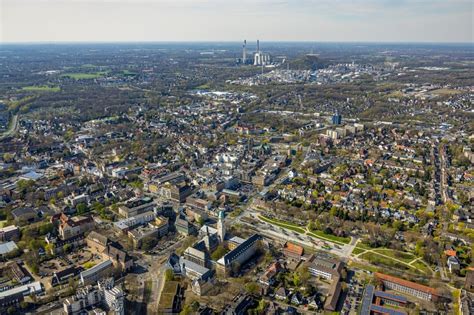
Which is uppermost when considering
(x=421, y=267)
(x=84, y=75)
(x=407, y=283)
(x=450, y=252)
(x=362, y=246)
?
(x=84, y=75)

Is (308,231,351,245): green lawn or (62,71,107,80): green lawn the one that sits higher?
(62,71,107,80): green lawn

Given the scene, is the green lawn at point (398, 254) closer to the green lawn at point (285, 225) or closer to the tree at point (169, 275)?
the green lawn at point (285, 225)

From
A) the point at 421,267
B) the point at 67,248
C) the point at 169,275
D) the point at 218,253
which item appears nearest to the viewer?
the point at 169,275

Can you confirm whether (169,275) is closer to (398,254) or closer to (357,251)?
(357,251)

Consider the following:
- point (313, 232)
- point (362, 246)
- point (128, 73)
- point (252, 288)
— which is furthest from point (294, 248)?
point (128, 73)

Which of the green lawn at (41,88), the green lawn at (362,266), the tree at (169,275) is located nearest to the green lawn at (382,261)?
the green lawn at (362,266)

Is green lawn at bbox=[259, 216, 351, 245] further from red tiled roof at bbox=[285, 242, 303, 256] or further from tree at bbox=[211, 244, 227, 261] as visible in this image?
tree at bbox=[211, 244, 227, 261]

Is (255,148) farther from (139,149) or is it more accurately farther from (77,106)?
(77,106)

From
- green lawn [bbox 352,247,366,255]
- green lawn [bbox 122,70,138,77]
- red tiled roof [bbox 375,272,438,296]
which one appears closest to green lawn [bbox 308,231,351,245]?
green lawn [bbox 352,247,366,255]

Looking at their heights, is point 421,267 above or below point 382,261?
below

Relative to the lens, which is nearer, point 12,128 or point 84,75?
point 12,128
